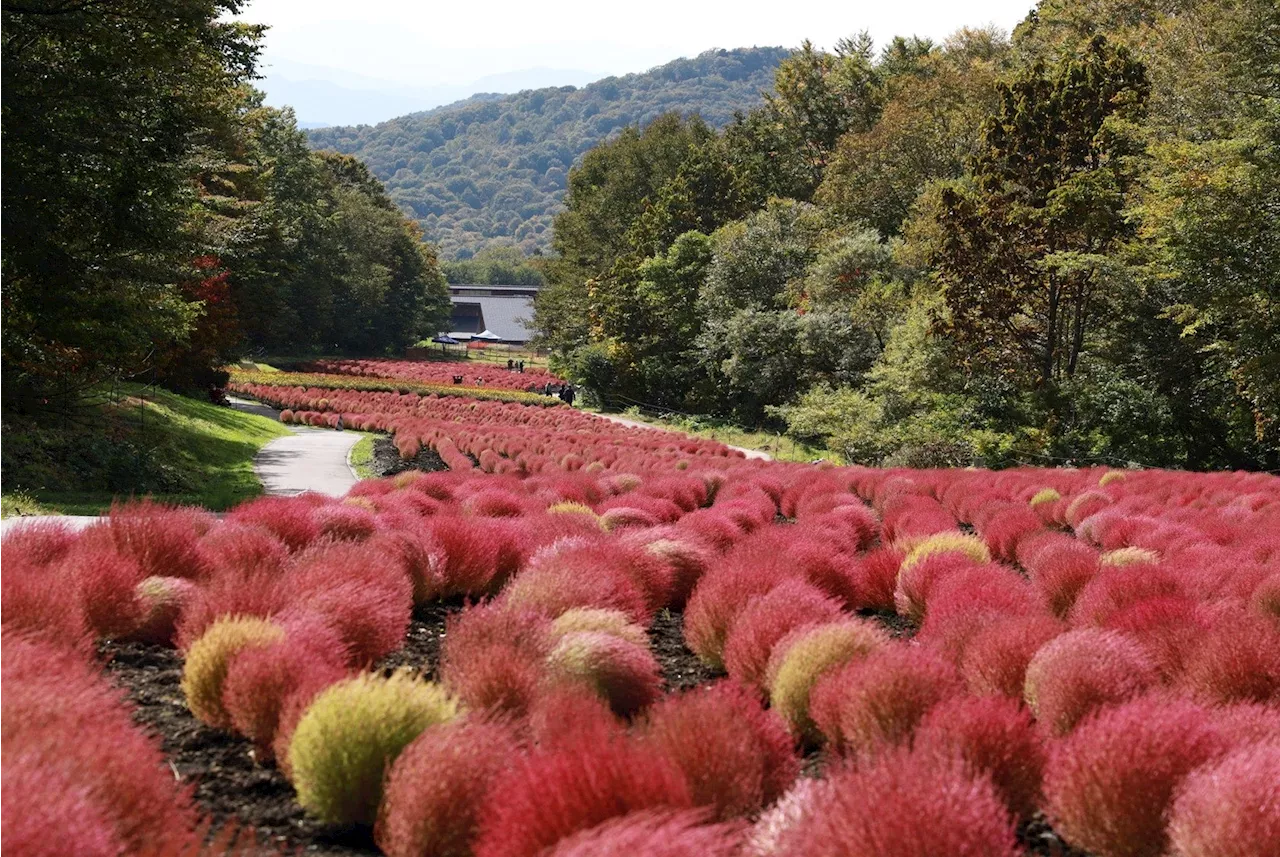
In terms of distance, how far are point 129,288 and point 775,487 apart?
1014 centimetres

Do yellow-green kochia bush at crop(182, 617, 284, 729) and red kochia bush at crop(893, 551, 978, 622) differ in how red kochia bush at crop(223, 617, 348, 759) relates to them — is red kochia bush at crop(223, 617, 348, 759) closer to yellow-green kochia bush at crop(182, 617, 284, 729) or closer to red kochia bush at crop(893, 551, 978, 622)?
yellow-green kochia bush at crop(182, 617, 284, 729)

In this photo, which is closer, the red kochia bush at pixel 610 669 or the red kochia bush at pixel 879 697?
the red kochia bush at pixel 879 697

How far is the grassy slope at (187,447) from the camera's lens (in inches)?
504

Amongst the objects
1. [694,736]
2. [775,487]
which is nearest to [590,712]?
[694,736]

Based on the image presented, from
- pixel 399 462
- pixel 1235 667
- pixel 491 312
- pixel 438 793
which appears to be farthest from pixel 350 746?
pixel 491 312

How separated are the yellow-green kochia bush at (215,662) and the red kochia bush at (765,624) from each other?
1.74m

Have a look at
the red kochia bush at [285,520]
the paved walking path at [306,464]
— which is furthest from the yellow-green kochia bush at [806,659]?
the paved walking path at [306,464]

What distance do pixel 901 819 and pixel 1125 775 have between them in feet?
2.87

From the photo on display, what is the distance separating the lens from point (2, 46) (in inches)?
511

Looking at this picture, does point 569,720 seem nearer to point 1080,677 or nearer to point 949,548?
point 1080,677

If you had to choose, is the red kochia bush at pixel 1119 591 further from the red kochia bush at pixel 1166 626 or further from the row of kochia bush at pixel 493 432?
the row of kochia bush at pixel 493 432

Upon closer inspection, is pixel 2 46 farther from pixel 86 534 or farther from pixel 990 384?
pixel 990 384

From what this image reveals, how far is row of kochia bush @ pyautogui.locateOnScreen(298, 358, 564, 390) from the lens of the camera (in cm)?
5375

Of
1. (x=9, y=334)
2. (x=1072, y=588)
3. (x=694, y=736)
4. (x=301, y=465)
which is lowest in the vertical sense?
(x=301, y=465)
